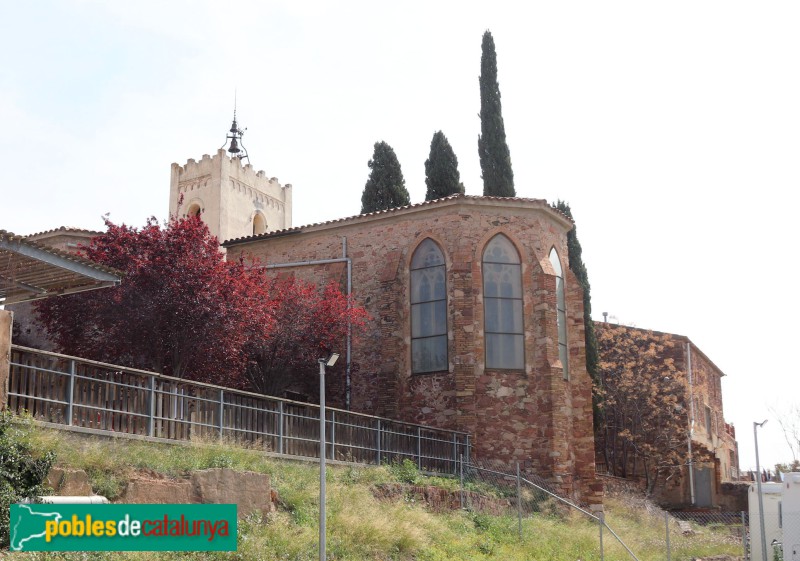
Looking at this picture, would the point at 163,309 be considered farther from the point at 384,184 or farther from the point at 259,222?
the point at 259,222

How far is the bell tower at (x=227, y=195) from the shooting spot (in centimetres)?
5641

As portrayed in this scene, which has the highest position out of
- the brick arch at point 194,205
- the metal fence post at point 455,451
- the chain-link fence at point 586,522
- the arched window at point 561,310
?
the brick arch at point 194,205

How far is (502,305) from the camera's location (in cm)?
2948

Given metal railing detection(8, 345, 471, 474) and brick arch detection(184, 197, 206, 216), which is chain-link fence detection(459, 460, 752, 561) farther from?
brick arch detection(184, 197, 206, 216)

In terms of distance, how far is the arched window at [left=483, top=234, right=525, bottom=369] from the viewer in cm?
2903

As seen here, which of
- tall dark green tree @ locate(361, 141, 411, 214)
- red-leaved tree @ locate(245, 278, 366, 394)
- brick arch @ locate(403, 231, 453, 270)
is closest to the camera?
red-leaved tree @ locate(245, 278, 366, 394)

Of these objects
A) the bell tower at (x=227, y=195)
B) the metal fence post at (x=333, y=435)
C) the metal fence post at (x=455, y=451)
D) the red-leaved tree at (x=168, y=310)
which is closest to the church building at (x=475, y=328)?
the metal fence post at (x=455, y=451)

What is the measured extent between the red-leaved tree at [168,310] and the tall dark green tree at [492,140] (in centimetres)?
1281

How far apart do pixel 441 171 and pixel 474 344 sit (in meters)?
14.3

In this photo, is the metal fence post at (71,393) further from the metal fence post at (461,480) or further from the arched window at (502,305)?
the arched window at (502,305)

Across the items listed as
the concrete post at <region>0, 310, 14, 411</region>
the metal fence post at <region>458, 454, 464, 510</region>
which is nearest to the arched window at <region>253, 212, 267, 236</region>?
the metal fence post at <region>458, 454, 464, 510</region>

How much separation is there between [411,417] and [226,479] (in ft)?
39.0

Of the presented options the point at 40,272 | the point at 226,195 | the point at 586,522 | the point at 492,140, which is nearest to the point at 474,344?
the point at 586,522

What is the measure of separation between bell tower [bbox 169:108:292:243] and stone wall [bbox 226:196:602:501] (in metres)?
25.8
